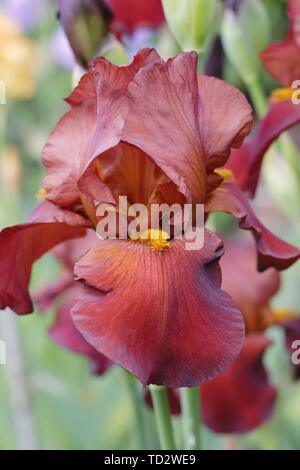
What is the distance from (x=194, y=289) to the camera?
445mm

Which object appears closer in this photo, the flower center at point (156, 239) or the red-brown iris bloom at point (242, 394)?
the flower center at point (156, 239)

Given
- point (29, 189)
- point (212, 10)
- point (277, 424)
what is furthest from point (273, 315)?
point (29, 189)

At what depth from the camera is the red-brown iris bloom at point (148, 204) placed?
1.43 feet

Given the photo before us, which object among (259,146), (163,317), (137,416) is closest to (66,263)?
(137,416)

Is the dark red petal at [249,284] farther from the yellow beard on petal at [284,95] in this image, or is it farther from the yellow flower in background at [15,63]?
the yellow flower in background at [15,63]

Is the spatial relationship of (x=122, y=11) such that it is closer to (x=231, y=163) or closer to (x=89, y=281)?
(x=231, y=163)

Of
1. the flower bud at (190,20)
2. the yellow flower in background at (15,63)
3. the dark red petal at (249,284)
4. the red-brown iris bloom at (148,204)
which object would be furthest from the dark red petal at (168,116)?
the yellow flower in background at (15,63)

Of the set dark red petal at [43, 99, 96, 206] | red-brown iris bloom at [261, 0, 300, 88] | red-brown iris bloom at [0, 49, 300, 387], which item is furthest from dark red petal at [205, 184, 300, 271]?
red-brown iris bloom at [261, 0, 300, 88]

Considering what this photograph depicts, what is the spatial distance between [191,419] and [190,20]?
332 mm

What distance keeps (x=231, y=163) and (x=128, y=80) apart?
0.66 ft

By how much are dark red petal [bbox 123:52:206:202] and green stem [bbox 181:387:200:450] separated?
0.17 m

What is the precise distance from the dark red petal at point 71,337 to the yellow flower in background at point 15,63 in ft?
1.80

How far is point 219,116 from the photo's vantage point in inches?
20.2

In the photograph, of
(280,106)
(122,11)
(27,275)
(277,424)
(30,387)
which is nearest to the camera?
(27,275)
